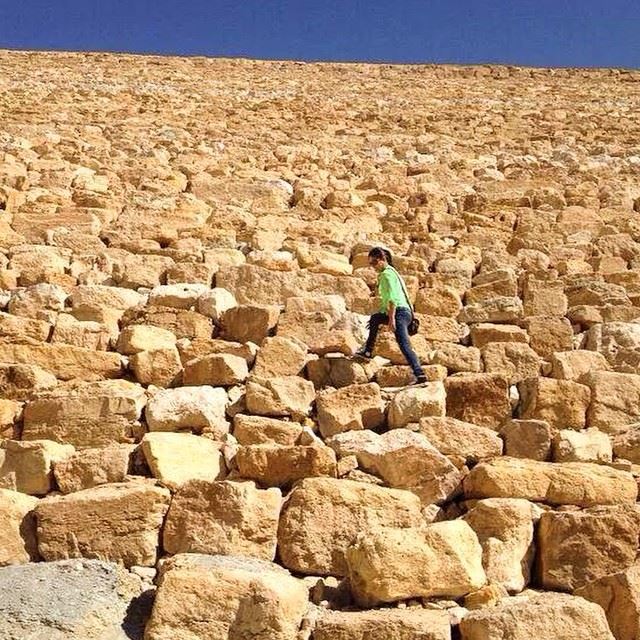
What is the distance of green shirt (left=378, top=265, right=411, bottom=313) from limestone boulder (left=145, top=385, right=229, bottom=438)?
1.29 metres

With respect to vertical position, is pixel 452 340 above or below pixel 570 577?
above

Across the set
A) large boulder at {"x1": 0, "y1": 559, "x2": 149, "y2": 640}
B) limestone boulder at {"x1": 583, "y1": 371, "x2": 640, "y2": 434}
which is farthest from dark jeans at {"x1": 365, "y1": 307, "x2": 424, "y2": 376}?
large boulder at {"x1": 0, "y1": 559, "x2": 149, "y2": 640}

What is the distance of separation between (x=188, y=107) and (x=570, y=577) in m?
11.6

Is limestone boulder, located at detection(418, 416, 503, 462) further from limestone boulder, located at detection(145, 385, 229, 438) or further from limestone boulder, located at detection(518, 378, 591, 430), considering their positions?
limestone boulder, located at detection(145, 385, 229, 438)

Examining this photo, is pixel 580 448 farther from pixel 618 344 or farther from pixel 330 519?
pixel 330 519

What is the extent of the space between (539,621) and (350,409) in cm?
195

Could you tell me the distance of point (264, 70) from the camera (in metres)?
18.7

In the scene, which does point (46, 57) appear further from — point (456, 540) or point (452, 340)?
point (456, 540)

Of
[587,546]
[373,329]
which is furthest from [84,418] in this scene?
[587,546]

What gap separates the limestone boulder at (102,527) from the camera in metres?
3.87

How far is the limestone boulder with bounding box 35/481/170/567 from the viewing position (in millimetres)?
3869

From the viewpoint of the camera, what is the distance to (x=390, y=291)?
5.62 metres

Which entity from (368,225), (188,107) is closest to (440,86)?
(188,107)

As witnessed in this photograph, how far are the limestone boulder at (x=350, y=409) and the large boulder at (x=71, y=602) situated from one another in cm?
160
